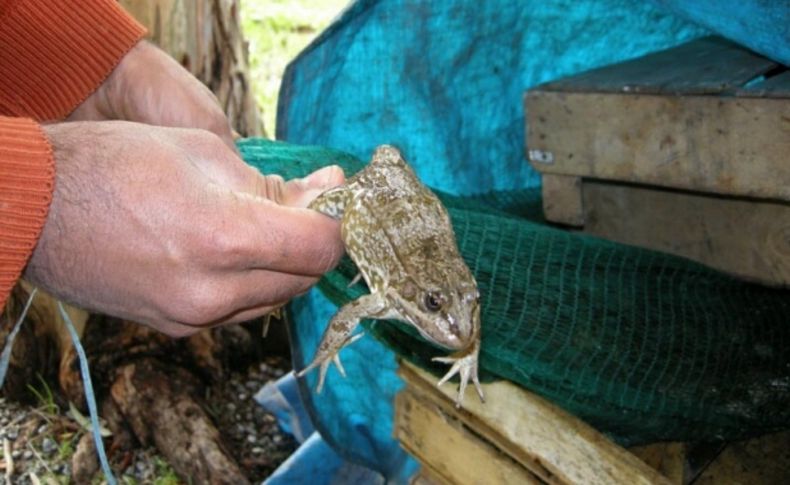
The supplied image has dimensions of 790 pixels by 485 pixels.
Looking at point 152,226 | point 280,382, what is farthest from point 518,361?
point 280,382

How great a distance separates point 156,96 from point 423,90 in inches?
47.7

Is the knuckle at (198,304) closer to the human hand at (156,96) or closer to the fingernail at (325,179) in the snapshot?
the fingernail at (325,179)

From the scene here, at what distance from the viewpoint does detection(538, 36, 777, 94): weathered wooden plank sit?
8.21 ft

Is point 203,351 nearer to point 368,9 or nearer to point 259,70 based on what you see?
point 368,9

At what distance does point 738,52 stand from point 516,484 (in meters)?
1.62

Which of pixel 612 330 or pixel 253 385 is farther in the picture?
pixel 253 385

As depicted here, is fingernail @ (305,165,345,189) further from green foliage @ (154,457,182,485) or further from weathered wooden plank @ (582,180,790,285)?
green foliage @ (154,457,182,485)

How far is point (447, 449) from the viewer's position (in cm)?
231

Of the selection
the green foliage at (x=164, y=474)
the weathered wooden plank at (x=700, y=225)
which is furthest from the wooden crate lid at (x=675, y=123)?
the green foliage at (x=164, y=474)

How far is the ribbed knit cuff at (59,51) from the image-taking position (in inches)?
80.0

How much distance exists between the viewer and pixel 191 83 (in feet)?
6.83

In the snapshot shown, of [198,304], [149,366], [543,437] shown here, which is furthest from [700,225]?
[149,366]

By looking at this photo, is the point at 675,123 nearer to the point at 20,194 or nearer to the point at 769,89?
the point at 769,89

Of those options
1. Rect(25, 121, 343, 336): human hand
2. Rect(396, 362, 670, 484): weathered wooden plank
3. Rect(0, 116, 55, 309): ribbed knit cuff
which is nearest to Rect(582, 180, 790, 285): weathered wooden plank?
Rect(396, 362, 670, 484): weathered wooden plank
